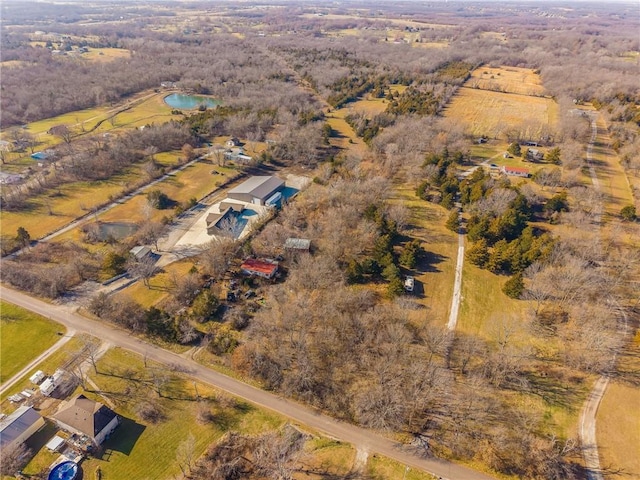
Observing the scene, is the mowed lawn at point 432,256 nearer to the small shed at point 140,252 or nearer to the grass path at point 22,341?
the small shed at point 140,252

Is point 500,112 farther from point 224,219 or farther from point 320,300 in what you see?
point 320,300

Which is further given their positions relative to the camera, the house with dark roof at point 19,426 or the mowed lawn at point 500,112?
the mowed lawn at point 500,112

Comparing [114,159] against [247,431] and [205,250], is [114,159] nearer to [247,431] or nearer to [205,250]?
[205,250]

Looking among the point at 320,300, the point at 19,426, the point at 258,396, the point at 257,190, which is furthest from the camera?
the point at 257,190

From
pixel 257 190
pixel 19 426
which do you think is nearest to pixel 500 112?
pixel 257 190

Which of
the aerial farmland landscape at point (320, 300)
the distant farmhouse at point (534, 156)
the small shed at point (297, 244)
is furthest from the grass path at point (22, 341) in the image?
the distant farmhouse at point (534, 156)

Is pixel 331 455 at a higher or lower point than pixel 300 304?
lower

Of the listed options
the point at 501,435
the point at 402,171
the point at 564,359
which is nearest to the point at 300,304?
the point at 501,435
